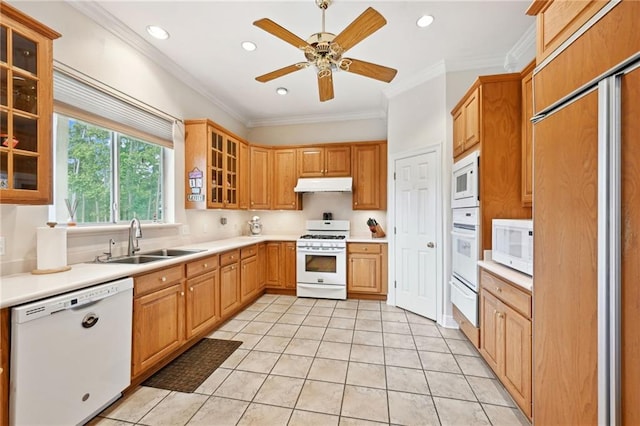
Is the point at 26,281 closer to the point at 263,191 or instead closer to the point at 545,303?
the point at 545,303

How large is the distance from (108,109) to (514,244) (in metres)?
3.56

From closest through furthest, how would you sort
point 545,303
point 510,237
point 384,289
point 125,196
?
point 545,303, point 510,237, point 125,196, point 384,289

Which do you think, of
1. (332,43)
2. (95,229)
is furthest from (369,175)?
(95,229)

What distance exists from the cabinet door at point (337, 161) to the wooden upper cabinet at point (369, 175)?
88 mm

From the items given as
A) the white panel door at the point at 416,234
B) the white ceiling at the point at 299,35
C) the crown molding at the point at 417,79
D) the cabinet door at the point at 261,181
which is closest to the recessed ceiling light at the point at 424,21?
the white ceiling at the point at 299,35

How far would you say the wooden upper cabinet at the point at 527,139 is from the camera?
7.10 ft

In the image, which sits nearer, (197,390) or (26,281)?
(26,281)

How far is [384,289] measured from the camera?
4051mm

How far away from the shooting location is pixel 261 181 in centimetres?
476

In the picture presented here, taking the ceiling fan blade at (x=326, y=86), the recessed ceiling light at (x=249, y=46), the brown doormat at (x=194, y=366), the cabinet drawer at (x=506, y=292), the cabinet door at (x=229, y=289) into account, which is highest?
the recessed ceiling light at (x=249, y=46)

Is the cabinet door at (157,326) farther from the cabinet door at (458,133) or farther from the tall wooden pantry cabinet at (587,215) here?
the cabinet door at (458,133)

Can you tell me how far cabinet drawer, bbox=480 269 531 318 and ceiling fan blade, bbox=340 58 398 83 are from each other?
181cm

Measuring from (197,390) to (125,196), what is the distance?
1984 millimetres

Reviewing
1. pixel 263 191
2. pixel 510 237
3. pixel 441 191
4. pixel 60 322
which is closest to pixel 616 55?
pixel 510 237
